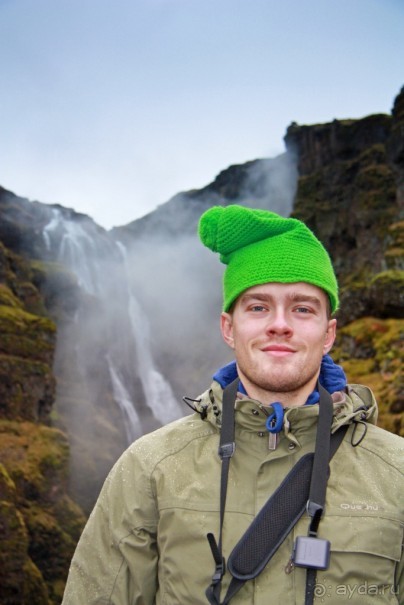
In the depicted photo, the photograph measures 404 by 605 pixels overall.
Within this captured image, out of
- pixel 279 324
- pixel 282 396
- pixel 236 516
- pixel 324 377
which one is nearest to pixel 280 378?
pixel 282 396

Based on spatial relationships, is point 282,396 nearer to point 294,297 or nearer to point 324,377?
point 324,377

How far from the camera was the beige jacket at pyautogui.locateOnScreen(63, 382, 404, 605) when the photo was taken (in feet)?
10.7

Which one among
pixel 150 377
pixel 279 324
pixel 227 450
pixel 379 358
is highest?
pixel 379 358

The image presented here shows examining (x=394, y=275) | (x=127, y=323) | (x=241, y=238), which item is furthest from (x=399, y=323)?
(x=127, y=323)

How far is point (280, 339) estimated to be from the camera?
148 inches

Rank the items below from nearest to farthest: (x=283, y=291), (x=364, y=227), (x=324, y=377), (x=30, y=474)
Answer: (x=283, y=291) < (x=324, y=377) < (x=30, y=474) < (x=364, y=227)

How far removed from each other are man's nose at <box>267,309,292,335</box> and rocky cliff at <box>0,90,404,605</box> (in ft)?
63.4

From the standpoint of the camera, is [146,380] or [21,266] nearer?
[21,266]

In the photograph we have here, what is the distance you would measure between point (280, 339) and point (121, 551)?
6.15 ft

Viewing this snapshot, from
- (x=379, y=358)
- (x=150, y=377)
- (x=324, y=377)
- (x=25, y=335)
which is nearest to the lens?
(x=324, y=377)

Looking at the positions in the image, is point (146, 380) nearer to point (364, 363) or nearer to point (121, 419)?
point (121, 419)

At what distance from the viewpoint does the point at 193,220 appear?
487 feet

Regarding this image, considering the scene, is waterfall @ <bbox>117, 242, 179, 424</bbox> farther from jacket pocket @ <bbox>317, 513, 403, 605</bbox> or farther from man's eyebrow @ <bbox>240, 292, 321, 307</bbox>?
jacket pocket @ <bbox>317, 513, 403, 605</bbox>

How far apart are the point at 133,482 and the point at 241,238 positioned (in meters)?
2.05
